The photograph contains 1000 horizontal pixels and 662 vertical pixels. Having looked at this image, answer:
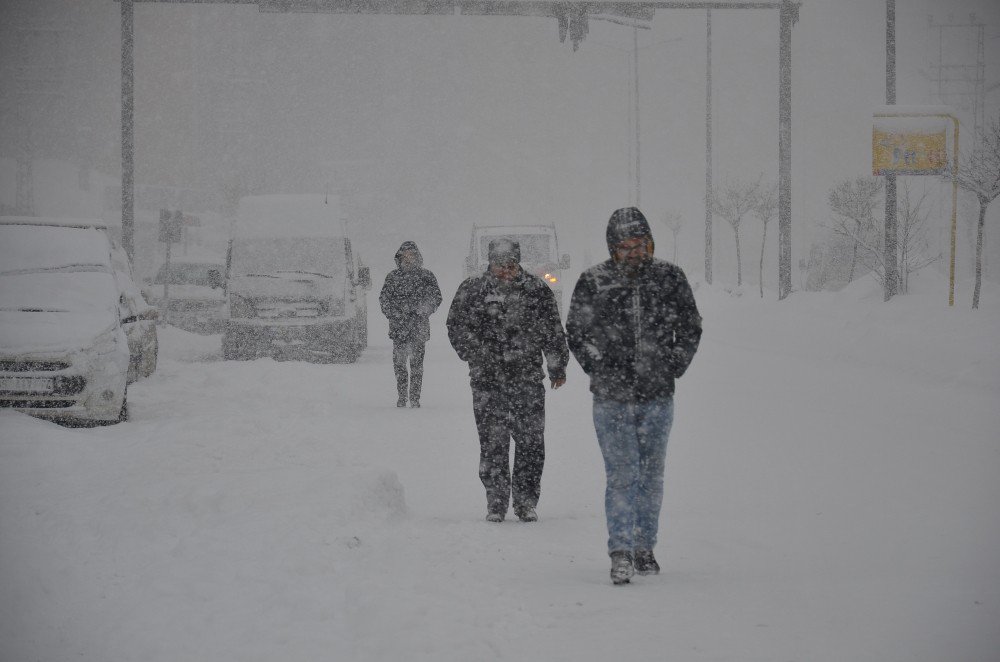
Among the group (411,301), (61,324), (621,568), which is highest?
(411,301)

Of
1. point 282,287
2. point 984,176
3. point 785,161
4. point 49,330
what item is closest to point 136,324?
point 49,330

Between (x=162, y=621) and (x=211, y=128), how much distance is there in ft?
254

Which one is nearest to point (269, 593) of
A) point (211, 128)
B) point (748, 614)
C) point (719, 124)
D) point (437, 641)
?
point (437, 641)

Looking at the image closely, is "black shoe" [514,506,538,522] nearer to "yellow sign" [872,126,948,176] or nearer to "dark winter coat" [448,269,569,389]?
"dark winter coat" [448,269,569,389]

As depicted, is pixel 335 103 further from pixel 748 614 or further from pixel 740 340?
pixel 748 614

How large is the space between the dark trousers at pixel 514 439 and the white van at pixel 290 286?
11314 mm

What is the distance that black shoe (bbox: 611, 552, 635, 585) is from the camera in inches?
205

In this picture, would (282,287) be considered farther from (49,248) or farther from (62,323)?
(62,323)

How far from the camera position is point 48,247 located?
11.4 meters

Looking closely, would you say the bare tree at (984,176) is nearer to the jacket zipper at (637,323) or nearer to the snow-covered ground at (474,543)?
the snow-covered ground at (474,543)

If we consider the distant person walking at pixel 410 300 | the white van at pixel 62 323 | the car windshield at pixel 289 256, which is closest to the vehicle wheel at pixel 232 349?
the car windshield at pixel 289 256

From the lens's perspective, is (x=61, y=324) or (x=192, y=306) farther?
(x=192, y=306)

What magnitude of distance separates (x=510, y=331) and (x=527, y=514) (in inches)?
46.1

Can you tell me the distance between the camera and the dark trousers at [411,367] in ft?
41.7
